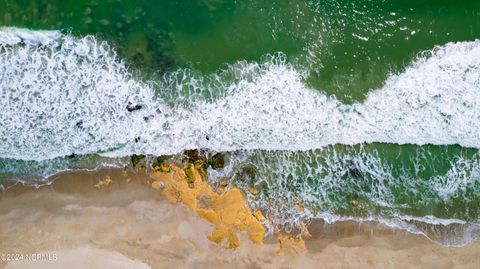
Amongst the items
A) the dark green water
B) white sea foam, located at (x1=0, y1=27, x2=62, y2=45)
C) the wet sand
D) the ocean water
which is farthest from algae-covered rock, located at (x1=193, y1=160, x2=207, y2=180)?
white sea foam, located at (x1=0, y1=27, x2=62, y2=45)

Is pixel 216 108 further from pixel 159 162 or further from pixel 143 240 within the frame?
pixel 143 240

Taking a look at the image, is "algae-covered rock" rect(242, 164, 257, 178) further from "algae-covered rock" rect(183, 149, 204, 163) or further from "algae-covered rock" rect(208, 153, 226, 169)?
"algae-covered rock" rect(183, 149, 204, 163)

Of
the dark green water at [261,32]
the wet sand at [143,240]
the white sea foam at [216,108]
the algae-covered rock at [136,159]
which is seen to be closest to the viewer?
the wet sand at [143,240]

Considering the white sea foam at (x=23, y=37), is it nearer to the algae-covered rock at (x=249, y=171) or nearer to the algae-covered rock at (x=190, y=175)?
the algae-covered rock at (x=190, y=175)

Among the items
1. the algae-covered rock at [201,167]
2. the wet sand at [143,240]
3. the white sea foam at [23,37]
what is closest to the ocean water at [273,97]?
the white sea foam at [23,37]

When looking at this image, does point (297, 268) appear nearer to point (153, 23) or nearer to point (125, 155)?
point (125, 155)

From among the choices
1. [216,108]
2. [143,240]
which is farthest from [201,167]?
[143,240]
